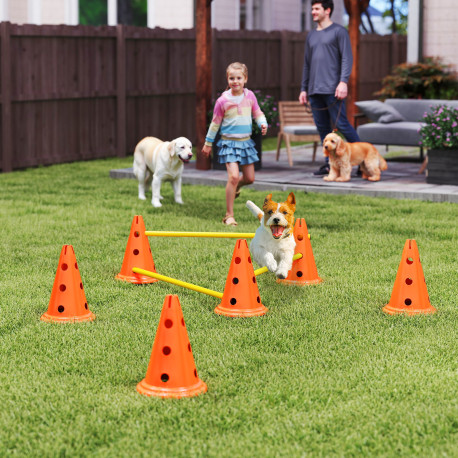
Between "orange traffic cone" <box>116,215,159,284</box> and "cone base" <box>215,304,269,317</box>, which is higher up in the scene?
"orange traffic cone" <box>116,215,159,284</box>

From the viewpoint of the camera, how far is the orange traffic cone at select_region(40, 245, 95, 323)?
559cm

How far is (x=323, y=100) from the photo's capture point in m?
11.9

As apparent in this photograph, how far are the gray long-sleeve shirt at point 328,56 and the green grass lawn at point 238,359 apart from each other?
3.60 metres

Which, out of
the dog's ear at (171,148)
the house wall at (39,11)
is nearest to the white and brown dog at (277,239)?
the dog's ear at (171,148)

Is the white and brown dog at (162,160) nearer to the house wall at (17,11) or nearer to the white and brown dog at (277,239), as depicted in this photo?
the white and brown dog at (277,239)

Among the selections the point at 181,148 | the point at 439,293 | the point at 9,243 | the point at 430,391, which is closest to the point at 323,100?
the point at 181,148

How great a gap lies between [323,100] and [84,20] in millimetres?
11306

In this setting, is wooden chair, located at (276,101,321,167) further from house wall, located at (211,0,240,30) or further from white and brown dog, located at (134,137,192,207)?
house wall, located at (211,0,240,30)

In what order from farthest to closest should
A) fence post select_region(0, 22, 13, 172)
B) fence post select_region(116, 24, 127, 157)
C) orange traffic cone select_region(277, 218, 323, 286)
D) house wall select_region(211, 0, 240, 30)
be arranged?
house wall select_region(211, 0, 240, 30) < fence post select_region(116, 24, 127, 157) < fence post select_region(0, 22, 13, 172) < orange traffic cone select_region(277, 218, 323, 286)

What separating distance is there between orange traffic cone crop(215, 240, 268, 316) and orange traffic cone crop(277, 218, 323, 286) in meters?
0.83

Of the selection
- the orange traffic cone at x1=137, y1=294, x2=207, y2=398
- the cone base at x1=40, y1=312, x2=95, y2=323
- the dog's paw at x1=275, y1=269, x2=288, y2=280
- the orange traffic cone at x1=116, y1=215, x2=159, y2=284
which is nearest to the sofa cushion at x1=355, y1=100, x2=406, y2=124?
the orange traffic cone at x1=116, y1=215, x2=159, y2=284

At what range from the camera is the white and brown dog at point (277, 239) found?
6.18 meters

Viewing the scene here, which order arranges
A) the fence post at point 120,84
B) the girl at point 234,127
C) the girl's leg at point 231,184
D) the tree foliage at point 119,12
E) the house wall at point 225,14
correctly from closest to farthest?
the girl at point 234,127, the girl's leg at point 231,184, the fence post at point 120,84, the house wall at point 225,14, the tree foliage at point 119,12

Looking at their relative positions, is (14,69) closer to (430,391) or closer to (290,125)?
(290,125)
